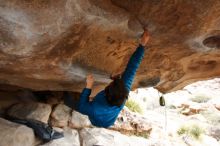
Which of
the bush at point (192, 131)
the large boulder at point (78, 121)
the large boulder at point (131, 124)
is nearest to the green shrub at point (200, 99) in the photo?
the bush at point (192, 131)

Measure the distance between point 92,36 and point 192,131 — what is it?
9026mm

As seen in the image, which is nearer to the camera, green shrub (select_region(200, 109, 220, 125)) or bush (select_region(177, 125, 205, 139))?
bush (select_region(177, 125, 205, 139))

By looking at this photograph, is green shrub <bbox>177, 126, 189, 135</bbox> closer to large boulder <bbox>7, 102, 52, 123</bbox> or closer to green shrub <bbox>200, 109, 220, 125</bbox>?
green shrub <bbox>200, 109, 220, 125</bbox>

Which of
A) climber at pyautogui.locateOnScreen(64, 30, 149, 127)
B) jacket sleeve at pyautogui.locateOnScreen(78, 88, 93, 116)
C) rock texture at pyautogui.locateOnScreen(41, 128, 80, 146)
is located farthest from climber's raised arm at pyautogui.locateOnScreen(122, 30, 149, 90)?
rock texture at pyautogui.locateOnScreen(41, 128, 80, 146)

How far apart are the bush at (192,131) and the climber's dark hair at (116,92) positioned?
8.66 m

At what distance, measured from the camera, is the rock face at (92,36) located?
3711mm

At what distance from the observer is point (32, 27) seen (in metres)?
3.75

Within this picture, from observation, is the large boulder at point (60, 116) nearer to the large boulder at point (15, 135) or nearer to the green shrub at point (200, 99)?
the large boulder at point (15, 135)

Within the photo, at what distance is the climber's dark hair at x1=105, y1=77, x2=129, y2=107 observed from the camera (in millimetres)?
4113

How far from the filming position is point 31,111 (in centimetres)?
705

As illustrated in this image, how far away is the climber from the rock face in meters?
0.45

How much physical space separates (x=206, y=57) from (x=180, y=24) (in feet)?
5.40

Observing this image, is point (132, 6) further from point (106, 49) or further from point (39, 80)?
point (39, 80)

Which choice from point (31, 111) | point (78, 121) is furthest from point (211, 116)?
point (31, 111)
